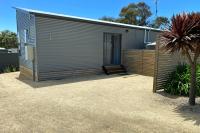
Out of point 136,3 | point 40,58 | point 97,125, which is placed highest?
point 136,3

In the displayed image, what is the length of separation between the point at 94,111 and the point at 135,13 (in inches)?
979

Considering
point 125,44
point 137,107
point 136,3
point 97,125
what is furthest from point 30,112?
point 136,3

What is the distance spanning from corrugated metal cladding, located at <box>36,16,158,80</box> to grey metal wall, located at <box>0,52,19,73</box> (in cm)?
549

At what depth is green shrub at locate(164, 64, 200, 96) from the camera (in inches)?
250

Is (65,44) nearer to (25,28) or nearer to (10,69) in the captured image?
(25,28)

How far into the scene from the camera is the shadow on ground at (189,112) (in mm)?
4455

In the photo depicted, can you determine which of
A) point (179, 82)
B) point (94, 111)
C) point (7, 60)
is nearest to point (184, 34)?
point (179, 82)

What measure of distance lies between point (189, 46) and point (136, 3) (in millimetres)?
24551

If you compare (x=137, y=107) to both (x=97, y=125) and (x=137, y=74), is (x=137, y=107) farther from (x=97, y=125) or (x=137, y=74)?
(x=137, y=74)

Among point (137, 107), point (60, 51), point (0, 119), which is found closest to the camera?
point (0, 119)

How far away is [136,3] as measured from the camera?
28.0 metres

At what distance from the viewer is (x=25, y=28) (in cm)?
967

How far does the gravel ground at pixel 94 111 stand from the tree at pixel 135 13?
877 inches

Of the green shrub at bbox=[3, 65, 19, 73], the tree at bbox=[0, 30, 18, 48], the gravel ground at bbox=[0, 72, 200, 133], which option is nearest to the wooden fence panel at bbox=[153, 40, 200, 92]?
the gravel ground at bbox=[0, 72, 200, 133]
